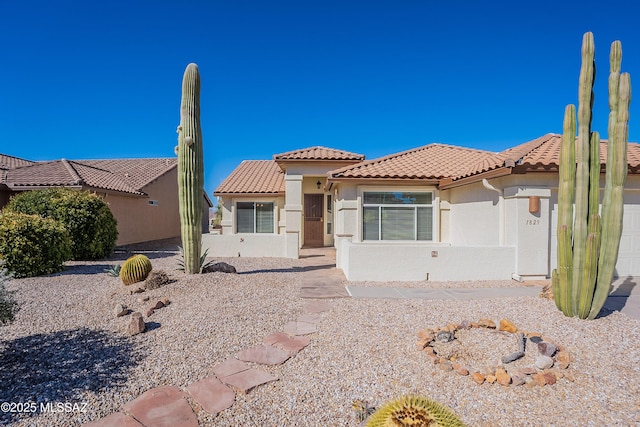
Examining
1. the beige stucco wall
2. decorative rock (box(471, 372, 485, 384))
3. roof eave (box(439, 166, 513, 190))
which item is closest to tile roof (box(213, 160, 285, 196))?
the beige stucco wall

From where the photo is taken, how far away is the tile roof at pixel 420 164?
1211cm

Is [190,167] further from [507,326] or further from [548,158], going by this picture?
[548,158]

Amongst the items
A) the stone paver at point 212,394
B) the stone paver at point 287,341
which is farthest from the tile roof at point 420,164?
the stone paver at point 212,394

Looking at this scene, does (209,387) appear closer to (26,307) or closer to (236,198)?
(26,307)

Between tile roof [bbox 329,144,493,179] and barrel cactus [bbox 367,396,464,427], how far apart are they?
982 centimetres

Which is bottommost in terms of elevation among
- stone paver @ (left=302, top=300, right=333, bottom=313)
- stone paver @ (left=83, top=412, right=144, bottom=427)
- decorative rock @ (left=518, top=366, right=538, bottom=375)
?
stone paver @ (left=83, top=412, right=144, bottom=427)

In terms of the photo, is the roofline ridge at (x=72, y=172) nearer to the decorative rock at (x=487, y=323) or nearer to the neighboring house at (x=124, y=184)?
the neighboring house at (x=124, y=184)

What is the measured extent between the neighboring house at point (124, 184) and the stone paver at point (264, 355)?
15.8 meters

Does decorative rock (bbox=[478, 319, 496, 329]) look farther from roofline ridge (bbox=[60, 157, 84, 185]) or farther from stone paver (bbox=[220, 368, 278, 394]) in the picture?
roofline ridge (bbox=[60, 157, 84, 185])

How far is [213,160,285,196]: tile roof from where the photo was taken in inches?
666

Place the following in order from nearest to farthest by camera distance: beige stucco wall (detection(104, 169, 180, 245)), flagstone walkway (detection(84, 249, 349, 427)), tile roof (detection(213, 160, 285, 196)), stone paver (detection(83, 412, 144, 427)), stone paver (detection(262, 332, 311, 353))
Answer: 1. stone paver (detection(83, 412, 144, 427))
2. flagstone walkway (detection(84, 249, 349, 427))
3. stone paver (detection(262, 332, 311, 353))
4. tile roof (detection(213, 160, 285, 196))
5. beige stucco wall (detection(104, 169, 180, 245))

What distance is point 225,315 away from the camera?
20.3 feet

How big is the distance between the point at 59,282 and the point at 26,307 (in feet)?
8.34

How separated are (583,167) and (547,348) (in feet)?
9.93
